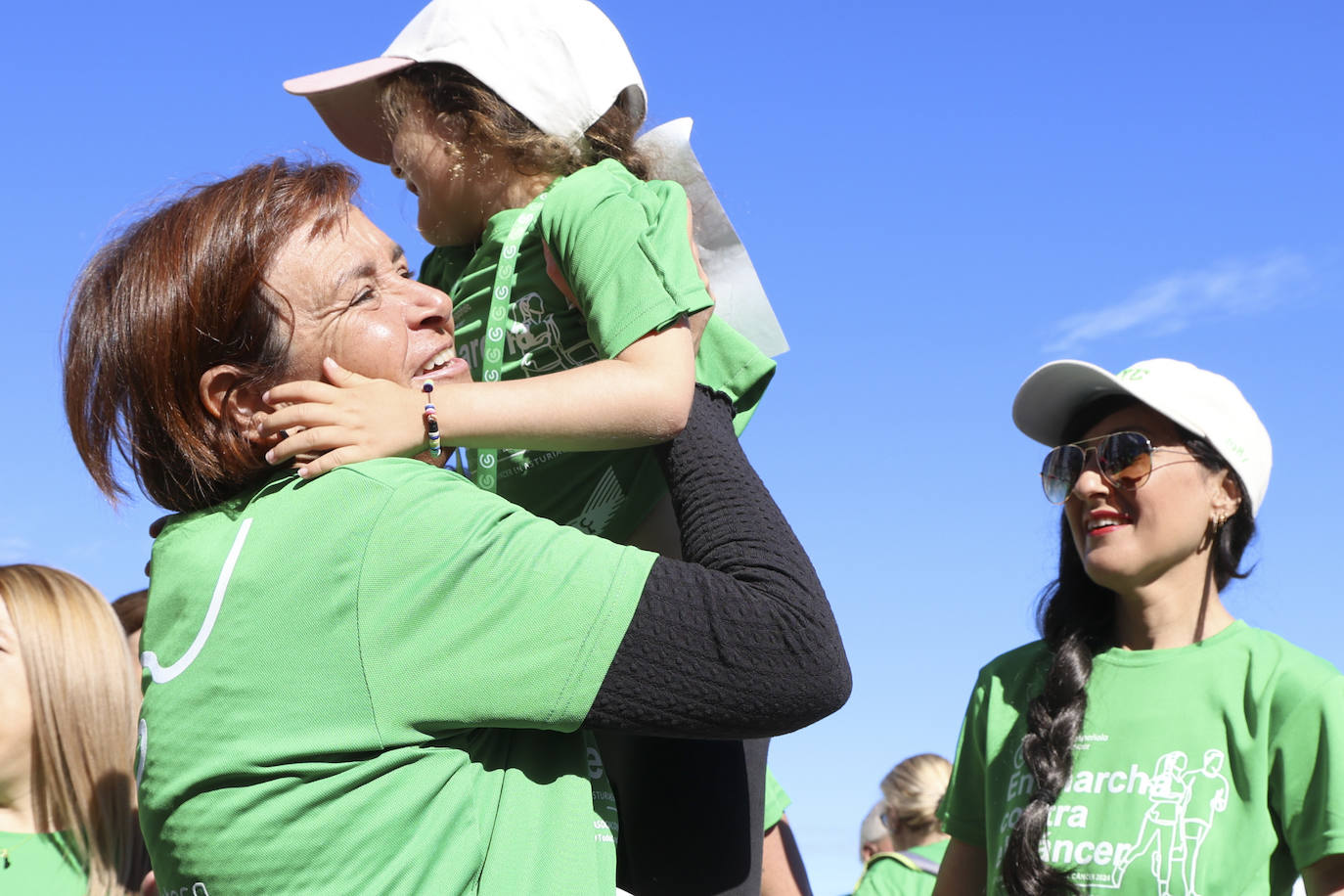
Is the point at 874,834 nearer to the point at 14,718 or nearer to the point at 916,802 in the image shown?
the point at 916,802

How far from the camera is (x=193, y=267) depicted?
201 cm

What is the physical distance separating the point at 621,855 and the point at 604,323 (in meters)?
0.91

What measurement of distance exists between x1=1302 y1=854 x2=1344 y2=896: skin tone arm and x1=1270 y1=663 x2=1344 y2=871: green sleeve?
0.09 ft

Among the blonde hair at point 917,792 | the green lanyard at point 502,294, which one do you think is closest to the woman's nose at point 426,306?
the green lanyard at point 502,294

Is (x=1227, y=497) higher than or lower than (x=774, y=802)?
higher

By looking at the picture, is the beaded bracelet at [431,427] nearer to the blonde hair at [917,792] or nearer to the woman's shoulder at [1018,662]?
the woman's shoulder at [1018,662]

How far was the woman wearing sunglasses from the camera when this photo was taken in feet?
9.48

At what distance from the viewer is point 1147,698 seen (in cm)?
316

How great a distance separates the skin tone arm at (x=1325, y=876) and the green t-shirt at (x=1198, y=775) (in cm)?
3

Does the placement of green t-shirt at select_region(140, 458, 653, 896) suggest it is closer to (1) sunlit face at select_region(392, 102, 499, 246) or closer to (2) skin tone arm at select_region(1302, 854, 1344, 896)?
(1) sunlit face at select_region(392, 102, 499, 246)

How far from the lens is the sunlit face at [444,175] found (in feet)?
9.02

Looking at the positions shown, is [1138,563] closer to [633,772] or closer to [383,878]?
[633,772]

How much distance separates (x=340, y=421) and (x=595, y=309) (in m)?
0.52

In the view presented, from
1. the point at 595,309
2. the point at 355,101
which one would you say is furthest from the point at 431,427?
the point at 355,101
